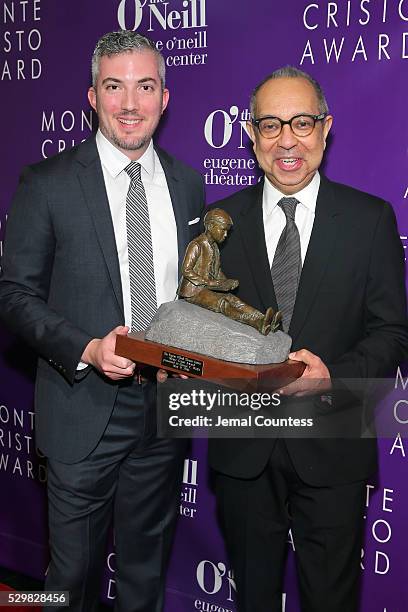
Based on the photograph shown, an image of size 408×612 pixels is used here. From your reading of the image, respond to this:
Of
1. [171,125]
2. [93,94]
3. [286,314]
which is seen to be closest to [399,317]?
[286,314]

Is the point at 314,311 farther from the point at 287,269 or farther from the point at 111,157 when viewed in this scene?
the point at 111,157

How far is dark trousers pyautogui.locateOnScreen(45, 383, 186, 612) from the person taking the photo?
2561 mm

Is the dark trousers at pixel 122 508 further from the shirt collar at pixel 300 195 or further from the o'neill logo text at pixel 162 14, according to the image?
the o'neill logo text at pixel 162 14

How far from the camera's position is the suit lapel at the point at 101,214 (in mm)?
2449

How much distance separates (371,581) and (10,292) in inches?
71.1

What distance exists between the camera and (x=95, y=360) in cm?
238

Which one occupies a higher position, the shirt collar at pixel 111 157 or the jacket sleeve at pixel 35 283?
the shirt collar at pixel 111 157

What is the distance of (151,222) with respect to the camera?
2.54 metres

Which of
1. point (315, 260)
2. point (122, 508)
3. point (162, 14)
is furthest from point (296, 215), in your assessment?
point (162, 14)

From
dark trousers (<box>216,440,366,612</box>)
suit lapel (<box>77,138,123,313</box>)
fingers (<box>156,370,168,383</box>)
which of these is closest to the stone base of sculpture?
fingers (<box>156,370,168,383</box>)

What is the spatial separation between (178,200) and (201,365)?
0.71m

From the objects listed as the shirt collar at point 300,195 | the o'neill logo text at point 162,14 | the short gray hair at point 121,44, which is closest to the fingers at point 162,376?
the shirt collar at point 300,195

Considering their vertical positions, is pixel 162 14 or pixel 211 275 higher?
pixel 162 14

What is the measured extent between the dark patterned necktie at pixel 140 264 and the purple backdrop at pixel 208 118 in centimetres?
76
